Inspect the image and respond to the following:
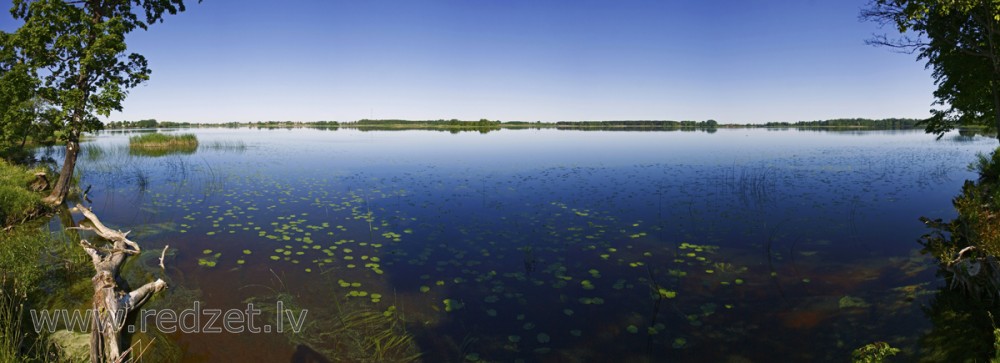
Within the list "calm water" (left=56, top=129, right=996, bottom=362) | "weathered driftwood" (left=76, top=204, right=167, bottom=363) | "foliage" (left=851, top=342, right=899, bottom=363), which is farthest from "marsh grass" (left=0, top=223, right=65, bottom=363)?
"foliage" (left=851, top=342, right=899, bottom=363)

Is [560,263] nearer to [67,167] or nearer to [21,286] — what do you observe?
[21,286]

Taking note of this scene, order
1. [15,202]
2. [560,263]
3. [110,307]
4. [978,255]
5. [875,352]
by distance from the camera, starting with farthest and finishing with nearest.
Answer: [15,202], [560,263], [978,255], [110,307], [875,352]

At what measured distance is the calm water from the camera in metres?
6.85

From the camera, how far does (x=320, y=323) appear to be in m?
7.33

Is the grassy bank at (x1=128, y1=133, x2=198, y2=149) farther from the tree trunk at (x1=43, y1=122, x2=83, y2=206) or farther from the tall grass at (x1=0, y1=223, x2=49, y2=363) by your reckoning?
the tall grass at (x1=0, y1=223, x2=49, y2=363)

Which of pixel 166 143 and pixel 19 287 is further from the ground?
pixel 166 143

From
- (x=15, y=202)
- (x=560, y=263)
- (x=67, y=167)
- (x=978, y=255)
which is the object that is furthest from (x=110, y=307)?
(x=978, y=255)

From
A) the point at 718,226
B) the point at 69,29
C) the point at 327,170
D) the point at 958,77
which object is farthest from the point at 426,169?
the point at 958,77

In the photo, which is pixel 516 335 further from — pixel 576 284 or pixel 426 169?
pixel 426 169

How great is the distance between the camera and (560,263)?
33.8 ft

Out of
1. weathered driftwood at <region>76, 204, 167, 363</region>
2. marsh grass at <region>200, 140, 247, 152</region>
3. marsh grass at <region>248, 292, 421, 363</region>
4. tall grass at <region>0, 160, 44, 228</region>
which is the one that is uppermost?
marsh grass at <region>200, 140, 247, 152</region>

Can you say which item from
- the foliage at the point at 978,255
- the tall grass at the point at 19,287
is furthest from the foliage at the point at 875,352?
the tall grass at the point at 19,287

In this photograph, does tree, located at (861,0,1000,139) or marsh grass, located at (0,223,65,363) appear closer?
marsh grass, located at (0,223,65,363)

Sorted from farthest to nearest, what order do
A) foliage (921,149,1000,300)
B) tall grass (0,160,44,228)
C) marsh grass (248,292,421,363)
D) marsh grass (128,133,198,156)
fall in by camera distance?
marsh grass (128,133,198,156)
tall grass (0,160,44,228)
foliage (921,149,1000,300)
marsh grass (248,292,421,363)
